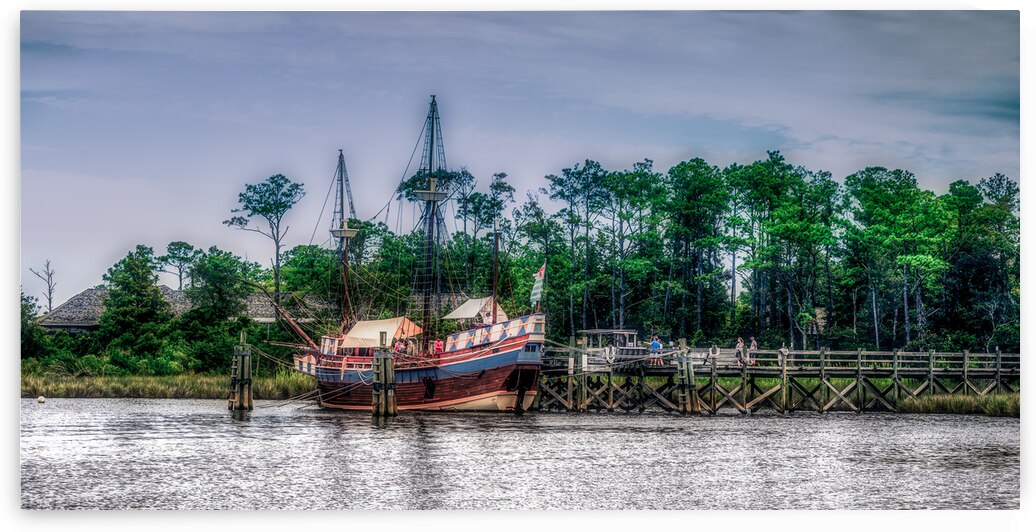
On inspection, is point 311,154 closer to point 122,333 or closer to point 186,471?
point 186,471

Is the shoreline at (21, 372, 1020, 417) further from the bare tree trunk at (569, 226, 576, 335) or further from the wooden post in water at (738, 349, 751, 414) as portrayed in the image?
the bare tree trunk at (569, 226, 576, 335)

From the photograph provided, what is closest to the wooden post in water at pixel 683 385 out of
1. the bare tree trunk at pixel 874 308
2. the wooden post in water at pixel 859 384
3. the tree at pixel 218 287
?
the wooden post in water at pixel 859 384

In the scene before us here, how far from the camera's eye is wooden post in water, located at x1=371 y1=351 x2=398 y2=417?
30.3 m

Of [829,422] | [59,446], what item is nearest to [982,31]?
[829,422]

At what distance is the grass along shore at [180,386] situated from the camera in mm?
34562

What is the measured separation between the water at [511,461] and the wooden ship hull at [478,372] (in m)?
1.71

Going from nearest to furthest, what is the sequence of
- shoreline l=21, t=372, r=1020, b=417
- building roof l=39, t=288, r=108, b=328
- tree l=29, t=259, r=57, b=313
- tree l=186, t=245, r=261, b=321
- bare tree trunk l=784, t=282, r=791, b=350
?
tree l=29, t=259, r=57, b=313 < building roof l=39, t=288, r=108, b=328 < shoreline l=21, t=372, r=1020, b=417 < bare tree trunk l=784, t=282, r=791, b=350 < tree l=186, t=245, r=261, b=321

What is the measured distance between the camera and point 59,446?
23.6 meters

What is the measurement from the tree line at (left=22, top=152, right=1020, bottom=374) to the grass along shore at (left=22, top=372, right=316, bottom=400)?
0.50 meters

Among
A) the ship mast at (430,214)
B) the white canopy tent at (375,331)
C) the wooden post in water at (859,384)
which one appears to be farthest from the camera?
the white canopy tent at (375,331)

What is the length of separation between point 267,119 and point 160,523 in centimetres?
724

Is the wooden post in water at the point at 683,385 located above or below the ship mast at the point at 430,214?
below

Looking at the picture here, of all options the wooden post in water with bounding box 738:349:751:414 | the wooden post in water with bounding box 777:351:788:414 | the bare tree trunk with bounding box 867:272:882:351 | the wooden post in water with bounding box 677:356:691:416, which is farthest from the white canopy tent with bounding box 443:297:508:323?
the bare tree trunk with bounding box 867:272:882:351

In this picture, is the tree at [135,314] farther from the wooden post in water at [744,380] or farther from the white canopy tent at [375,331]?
the wooden post in water at [744,380]
